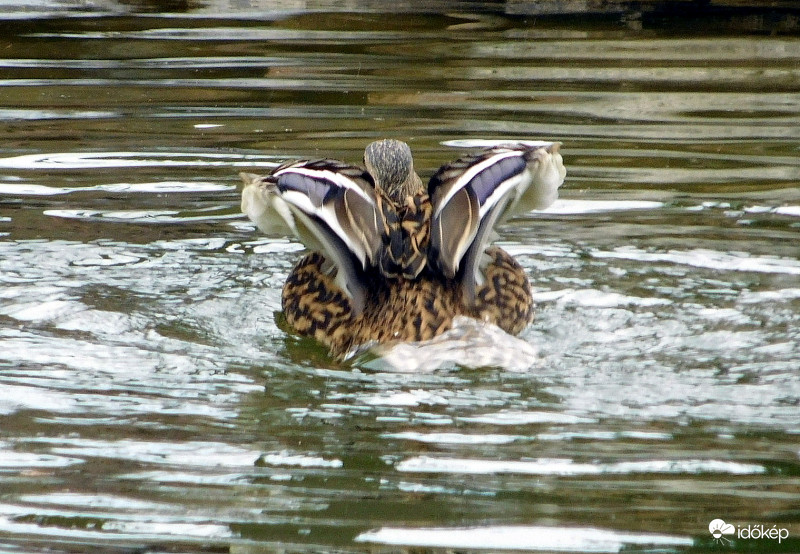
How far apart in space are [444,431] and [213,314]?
179cm

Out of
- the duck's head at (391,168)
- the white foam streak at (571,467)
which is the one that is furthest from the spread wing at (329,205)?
the white foam streak at (571,467)

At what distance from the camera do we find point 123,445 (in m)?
4.46

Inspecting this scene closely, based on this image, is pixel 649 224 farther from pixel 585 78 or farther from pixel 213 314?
pixel 585 78

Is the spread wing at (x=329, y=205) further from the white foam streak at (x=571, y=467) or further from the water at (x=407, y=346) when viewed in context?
the white foam streak at (x=571, y=467)

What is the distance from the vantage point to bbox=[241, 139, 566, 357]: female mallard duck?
522 centimetres

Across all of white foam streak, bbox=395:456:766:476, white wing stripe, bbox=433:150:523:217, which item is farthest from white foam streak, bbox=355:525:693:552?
white wing stripe, bbox=433:150:523:217

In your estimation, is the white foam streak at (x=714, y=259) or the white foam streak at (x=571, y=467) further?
the white foam streak at (x=714, y=259)

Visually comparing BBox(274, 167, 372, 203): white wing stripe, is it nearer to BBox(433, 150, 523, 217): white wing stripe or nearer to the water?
BBox(433, 150, 523, 217): white wing stripe

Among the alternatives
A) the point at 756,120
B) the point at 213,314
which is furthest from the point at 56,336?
the point at 756,120

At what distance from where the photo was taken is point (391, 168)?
20.7ft

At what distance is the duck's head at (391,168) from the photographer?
6.31 meters

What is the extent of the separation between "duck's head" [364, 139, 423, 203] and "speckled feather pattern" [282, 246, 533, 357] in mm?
480

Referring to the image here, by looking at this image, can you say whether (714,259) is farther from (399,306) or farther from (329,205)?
(329,205)

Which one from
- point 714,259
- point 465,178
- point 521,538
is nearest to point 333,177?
point 465,178
